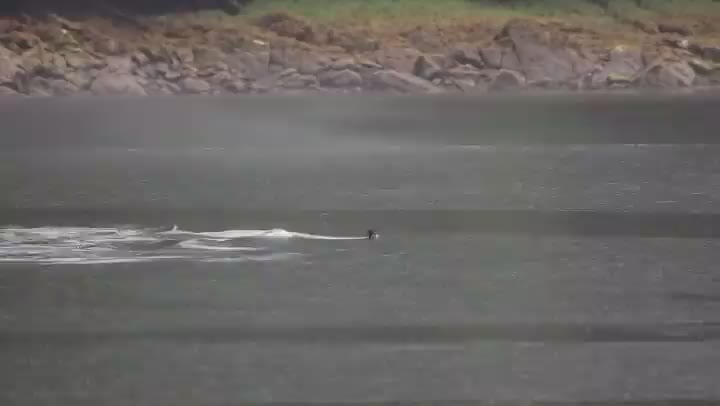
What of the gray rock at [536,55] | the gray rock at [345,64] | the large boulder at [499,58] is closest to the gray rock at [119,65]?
the gray rock at [345,64]

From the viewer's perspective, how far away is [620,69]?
11141 millimetres

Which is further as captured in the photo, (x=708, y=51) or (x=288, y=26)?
(x=288, y=26)

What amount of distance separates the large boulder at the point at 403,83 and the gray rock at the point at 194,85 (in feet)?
4.94

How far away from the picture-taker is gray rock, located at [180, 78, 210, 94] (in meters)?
10.8

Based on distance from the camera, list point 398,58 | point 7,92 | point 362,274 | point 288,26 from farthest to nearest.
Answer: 1. point 288,26
2. point 398,58
3. point 7,92
4. point 362,274

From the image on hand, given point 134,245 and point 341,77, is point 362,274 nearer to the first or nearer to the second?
point 134,245

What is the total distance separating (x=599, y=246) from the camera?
9.98 feet

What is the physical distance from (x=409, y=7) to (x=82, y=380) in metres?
10.0

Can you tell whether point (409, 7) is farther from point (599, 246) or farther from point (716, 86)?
point (599, 246)

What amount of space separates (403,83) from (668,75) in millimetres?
2392

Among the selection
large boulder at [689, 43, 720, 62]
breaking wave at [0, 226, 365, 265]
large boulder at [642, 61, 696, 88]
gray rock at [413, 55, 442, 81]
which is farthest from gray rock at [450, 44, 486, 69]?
breaking wave at [0, 226, 365, 265]

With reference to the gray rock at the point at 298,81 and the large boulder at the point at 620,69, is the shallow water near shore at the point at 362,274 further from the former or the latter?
the large boulder at the point at 620,69

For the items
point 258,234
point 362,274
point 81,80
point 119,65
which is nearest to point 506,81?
point 119,65

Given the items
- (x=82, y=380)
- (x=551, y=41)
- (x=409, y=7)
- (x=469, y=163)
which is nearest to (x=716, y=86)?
(x=551, y=41)
